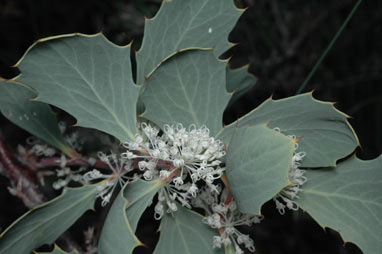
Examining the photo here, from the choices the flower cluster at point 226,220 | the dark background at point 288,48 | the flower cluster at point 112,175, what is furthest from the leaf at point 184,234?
the dark background at point 288,48

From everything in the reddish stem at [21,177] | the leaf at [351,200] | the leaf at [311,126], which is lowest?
the leaf at [351,200]

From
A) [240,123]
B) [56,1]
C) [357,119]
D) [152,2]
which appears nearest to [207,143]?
[240,123]

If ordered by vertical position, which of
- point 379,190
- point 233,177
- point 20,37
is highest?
point 20,37

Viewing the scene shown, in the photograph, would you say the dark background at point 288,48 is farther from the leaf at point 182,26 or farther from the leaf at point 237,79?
the leaf at point 182,26

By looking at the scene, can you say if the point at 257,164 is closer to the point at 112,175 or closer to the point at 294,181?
the point at 294,181

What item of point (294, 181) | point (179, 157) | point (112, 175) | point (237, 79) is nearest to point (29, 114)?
point (112, 175)

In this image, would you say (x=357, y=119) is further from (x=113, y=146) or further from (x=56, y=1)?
(x=56, y=1)
